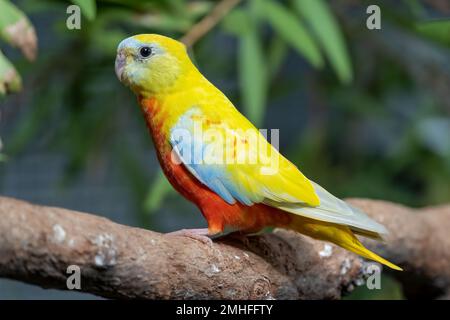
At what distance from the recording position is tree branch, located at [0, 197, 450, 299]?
2.85ft

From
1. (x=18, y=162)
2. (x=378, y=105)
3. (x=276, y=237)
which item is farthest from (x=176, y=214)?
(x=276, y=237)

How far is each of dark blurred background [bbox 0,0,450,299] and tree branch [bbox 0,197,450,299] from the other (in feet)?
1.25

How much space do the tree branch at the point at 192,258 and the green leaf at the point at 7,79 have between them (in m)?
0.22

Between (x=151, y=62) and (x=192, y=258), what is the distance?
0.28 metres

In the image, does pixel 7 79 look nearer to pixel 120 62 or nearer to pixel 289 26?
pixel 120 62

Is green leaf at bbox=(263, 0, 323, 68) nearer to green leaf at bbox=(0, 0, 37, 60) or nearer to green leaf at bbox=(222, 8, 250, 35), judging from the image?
green leaf at bbox=(222, 8, 250, 35)

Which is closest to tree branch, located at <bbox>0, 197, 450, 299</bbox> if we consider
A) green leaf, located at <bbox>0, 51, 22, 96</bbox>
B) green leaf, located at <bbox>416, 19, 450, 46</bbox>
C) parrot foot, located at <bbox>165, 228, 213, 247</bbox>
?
parrot foot, located at <bbox>165, 228, 213, 247</bbox>

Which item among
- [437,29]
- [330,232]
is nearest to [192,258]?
[330,232]

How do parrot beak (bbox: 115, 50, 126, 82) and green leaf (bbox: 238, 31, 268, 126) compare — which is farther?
green leaf (bbox: 238, 31, 268, 126)

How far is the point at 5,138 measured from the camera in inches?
95.6

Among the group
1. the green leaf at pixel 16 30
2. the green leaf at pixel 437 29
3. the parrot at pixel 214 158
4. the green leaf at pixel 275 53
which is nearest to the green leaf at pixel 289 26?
the green leaf at pixel 275 53

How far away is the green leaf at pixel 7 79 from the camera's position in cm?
102

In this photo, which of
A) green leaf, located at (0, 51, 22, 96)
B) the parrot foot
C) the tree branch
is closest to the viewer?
the tree branch
